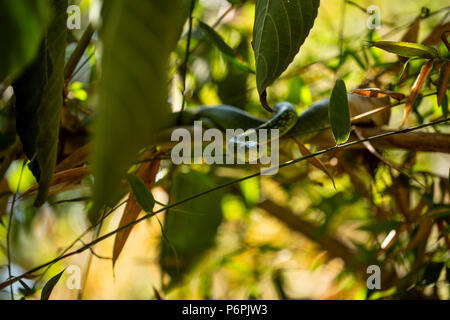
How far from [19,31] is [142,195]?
0.39m

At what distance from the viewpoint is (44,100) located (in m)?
0.32

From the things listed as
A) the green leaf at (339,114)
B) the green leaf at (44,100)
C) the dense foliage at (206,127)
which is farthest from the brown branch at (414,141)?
the green leaf at (44,100)

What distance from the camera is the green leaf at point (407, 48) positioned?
0.47m

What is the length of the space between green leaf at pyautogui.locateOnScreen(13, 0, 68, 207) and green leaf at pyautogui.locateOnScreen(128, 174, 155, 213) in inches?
6.5

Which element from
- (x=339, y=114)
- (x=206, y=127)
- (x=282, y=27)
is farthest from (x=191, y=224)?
(x=282, y=27)

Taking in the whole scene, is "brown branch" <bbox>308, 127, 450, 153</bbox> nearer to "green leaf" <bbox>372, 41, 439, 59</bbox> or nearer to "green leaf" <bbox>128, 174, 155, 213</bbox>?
"green leaf" <bbox>372, 41, 439, 59</bbox>

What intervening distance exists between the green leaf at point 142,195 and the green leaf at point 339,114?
0.22 metres

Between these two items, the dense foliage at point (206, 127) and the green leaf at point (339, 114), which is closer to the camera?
the dense foliage at point (206, 127)

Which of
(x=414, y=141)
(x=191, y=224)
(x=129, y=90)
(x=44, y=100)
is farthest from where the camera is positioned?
(x=191, y=224)

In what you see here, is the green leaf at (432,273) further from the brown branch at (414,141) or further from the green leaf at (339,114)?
the green leaf at (339,114)

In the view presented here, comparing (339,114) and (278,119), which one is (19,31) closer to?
(339,114)
